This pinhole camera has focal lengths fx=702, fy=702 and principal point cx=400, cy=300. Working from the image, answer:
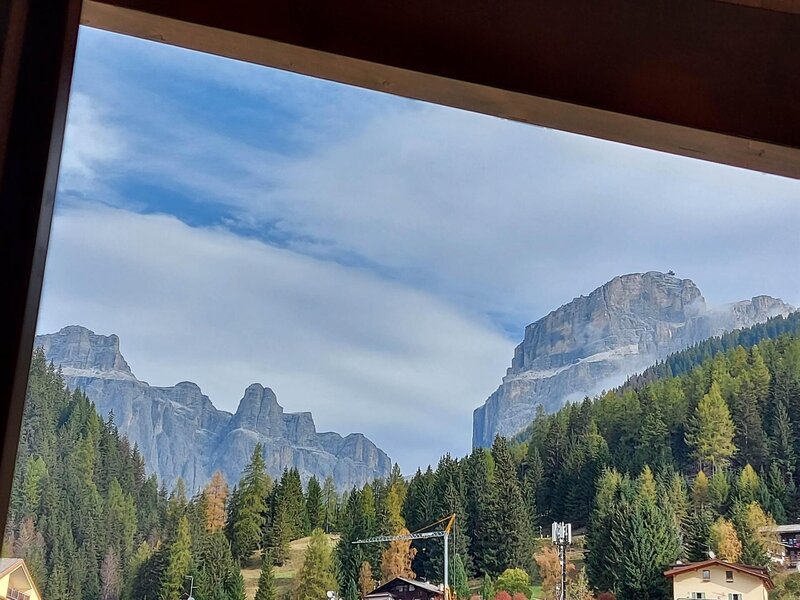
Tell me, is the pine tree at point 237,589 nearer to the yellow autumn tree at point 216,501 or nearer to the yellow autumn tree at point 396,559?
the yellow autumn tree at point 216,501

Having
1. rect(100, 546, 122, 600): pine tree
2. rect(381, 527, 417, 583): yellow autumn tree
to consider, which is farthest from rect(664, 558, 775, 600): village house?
rect(100, 546, 122, 600): pine tree

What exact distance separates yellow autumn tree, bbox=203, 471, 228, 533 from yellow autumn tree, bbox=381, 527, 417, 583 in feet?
0.78

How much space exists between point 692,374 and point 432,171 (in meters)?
0.54

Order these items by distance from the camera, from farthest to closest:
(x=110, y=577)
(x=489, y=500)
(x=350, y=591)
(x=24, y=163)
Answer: (x=489, y=500), (x=350, y=591), (x=110, y=577), (x=24, y=163)

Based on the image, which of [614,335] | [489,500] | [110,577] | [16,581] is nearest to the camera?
[16,581]

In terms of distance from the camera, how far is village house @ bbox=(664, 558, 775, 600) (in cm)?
89

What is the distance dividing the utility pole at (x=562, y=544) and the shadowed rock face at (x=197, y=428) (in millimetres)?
271

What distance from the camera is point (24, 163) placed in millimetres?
484

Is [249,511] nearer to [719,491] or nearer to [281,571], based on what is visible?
[281,571]

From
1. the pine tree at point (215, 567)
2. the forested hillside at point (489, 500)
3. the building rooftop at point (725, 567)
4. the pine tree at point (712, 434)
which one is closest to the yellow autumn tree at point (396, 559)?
the forested hillside at point (489, 500)

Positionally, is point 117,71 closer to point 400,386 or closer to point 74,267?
point 74,267

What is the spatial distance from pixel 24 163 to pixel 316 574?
0.68 meters

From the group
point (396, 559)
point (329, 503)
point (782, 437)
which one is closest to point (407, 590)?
point (396, 559)

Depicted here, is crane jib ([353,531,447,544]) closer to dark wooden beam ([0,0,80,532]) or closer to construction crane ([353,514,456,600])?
construction crane ([353,514,456,600])
